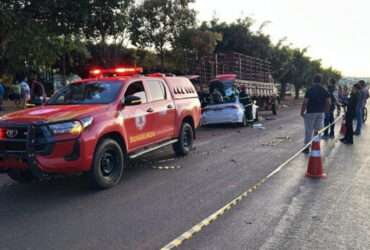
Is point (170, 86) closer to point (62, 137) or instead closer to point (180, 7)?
point (62, 137)

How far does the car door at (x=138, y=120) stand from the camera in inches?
280

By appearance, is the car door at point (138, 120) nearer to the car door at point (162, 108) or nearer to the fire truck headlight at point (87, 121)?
the car door at point (162, 108)

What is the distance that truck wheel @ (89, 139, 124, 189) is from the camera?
6.25 metres

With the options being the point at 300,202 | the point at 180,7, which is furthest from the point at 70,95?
the point at 180,7

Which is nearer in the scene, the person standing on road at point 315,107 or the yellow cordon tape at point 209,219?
the yellow cordon tape at point 209,219

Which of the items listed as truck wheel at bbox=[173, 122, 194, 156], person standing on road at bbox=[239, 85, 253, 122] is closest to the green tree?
person standing on road at bbox=[239, 85, 253, 122]

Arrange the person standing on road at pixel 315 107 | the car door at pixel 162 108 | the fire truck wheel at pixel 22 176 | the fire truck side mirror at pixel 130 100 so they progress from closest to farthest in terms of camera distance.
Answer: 1. the fire truck wheel at pixel 22 176
2. the fire truck side mirror at pixel 130 100
3. the car door at pixel 162 108
4. the person standing on road at pixel 315 107

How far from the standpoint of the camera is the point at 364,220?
4938 mm

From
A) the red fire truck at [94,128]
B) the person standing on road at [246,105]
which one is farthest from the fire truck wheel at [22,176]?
the person standing on road at [246,105]

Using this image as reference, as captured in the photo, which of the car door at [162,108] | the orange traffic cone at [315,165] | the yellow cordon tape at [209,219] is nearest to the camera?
the yellow cordon tape at [209,219]

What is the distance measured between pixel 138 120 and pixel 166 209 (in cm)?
239

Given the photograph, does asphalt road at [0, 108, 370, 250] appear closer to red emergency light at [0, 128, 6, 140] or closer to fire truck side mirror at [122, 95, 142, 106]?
red emergency light at [0, 128, 6, 140]

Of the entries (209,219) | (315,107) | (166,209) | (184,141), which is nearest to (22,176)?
(166,209)

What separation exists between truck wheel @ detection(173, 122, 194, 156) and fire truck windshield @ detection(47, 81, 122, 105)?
248 centimetres
